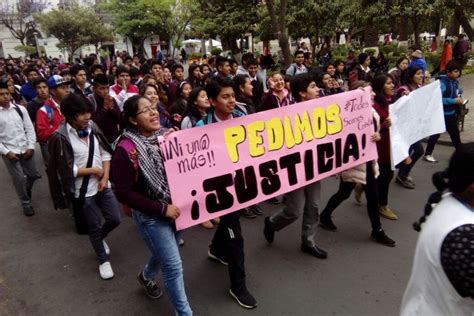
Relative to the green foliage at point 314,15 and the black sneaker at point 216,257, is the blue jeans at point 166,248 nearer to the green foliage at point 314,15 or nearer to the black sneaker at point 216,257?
the black sneaker at point 216,257

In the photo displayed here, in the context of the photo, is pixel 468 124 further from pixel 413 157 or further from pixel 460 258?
pixel 460 258

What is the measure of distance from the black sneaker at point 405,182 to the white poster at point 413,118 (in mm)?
1004

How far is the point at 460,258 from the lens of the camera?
129 centimetres

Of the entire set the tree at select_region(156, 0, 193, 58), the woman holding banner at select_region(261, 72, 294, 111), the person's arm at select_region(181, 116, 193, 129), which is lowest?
the person's arm at select_region(181, 116, 193, 129)

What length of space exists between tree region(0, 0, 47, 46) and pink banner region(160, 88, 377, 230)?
145 ft

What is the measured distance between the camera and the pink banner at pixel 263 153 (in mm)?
2719

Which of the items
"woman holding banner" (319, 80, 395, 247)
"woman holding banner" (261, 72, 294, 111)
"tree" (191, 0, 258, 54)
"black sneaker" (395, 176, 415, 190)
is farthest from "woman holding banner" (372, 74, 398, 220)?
"tree" (191, 0, 258, 54)

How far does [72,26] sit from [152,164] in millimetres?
35430

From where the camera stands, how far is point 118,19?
31734mm

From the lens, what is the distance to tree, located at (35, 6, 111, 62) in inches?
1294

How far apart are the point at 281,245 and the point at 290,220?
0.43m

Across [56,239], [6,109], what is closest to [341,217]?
[56,239]

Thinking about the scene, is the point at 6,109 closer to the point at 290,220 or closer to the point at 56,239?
the point at 56,239

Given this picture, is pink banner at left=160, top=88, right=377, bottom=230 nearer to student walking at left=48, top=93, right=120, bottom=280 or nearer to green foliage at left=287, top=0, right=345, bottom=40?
student walking at left=48, top=93, right=120, bottom=280
